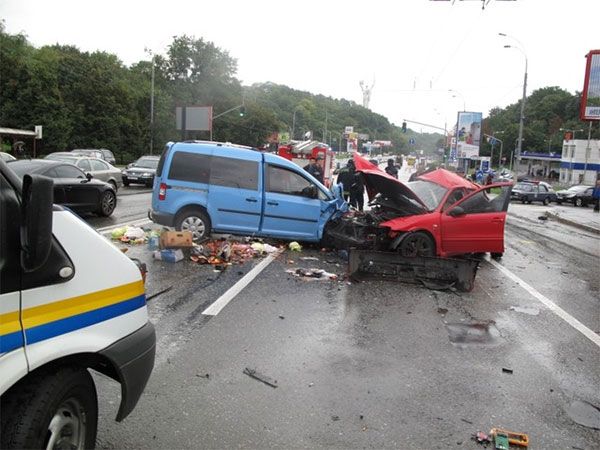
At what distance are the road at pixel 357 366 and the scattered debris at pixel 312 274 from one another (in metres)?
0.22

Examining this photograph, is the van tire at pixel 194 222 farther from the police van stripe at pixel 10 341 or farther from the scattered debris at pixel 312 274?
Result: the police van stripe at pixel 10 341

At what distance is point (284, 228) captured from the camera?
10.3 m

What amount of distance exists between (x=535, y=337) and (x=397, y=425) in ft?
10.3

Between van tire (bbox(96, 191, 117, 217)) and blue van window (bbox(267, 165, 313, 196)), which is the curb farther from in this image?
van tire (bbox(96, 191, 117, 217))

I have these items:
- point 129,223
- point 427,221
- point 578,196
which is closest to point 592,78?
point 578,196

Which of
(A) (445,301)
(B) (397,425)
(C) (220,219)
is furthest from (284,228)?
(B) (397,425)

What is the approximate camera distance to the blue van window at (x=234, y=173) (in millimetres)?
9992

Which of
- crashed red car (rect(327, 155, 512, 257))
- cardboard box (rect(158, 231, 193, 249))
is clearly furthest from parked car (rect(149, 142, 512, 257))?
cardboard box (rect(158, 231, 193, 249))

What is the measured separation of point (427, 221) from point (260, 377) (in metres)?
5.76

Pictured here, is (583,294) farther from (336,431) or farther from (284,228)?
(336,431)

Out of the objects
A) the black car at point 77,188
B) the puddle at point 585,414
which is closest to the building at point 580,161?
the black car at point 77,188

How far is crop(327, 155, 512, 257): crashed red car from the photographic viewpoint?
934cm

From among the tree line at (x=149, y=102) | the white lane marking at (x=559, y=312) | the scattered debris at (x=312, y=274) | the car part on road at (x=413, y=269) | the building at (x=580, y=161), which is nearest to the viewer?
the white lane marking at (x=559, y=312)

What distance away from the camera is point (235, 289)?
7.32 meters
